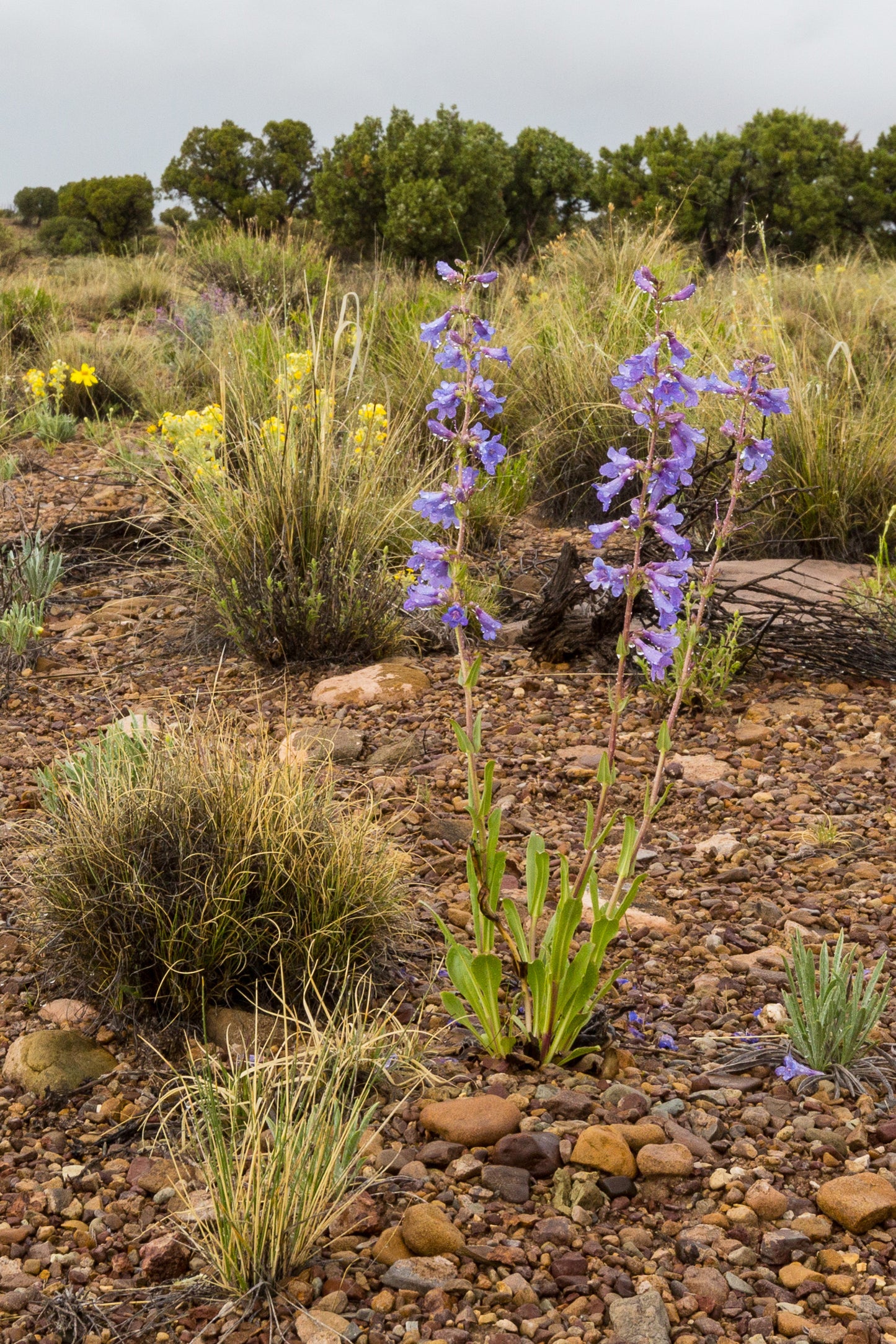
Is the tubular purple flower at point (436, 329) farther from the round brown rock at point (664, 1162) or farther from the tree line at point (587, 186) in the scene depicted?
the tree line at point (587, 186)

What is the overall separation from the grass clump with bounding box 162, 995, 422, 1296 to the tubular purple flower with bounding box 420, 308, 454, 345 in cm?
121

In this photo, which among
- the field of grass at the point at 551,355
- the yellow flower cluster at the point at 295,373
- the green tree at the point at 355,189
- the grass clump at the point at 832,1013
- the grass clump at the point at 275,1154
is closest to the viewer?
the grass clump at the point at 275,1154

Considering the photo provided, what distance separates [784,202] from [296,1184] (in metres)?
22.9

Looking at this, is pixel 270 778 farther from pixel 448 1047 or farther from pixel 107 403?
pixel 107 403

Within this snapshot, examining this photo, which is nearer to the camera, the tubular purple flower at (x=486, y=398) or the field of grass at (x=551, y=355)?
A: the tubular purple flower at (x=486, y=398)

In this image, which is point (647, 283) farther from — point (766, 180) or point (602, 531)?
point (766, 180)

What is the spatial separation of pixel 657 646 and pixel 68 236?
1088 inches

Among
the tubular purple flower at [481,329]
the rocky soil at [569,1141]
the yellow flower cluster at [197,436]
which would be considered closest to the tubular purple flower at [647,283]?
the tubular purple flower at [481,329]

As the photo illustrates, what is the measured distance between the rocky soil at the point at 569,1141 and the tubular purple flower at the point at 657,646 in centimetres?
53

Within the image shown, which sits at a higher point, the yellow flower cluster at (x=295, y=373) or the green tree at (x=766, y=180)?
the green tree at (x=766, y=180)

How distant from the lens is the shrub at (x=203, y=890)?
2363mm

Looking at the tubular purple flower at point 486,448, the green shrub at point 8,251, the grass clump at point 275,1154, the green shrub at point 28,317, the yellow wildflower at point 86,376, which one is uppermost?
the green shrub at point 8,251

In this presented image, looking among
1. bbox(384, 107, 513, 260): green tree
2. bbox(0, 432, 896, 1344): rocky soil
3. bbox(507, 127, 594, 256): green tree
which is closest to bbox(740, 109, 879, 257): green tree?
bbox(507, 127, 594, 256): green tree

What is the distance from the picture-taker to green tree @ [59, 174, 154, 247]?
2820 cm
